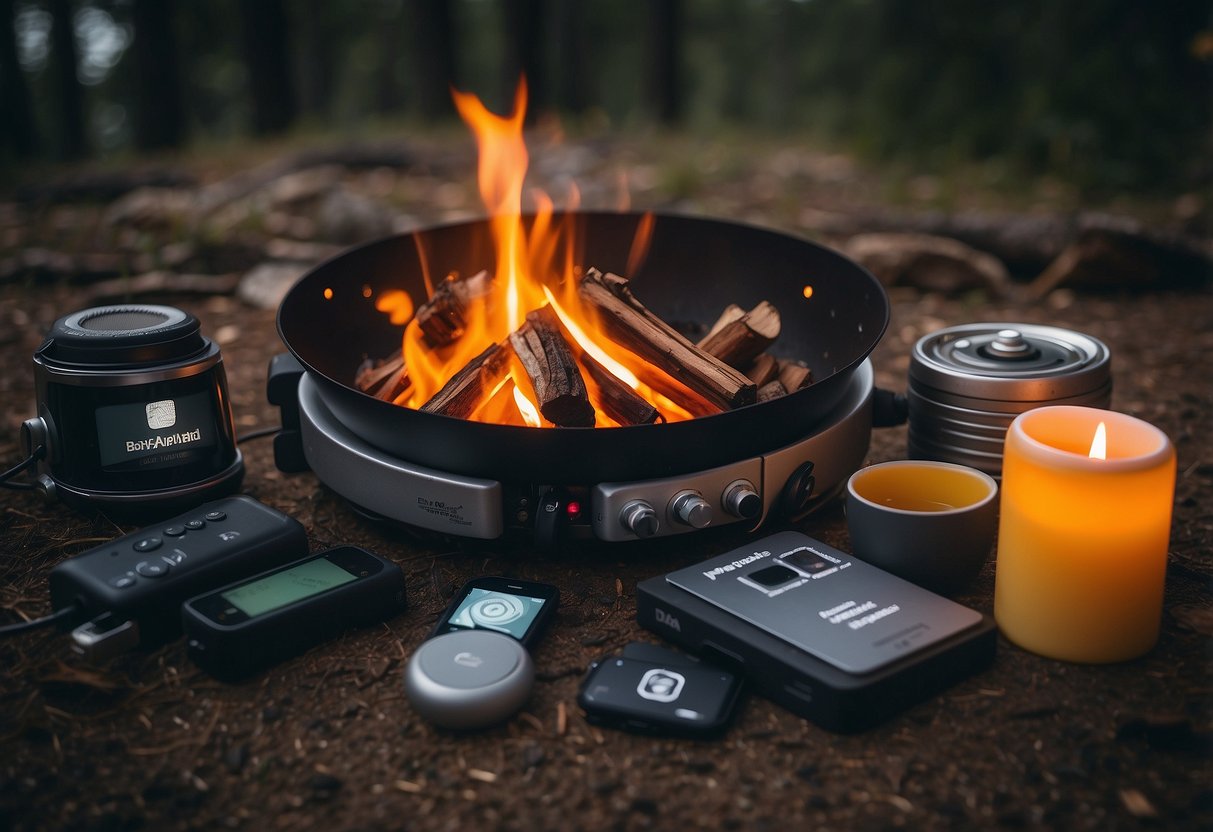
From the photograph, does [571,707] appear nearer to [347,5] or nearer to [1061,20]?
[1061,20]

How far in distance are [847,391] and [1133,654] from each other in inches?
33.4

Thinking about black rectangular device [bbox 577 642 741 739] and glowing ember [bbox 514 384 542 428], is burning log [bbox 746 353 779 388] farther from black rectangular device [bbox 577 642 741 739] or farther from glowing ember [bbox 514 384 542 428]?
black rectangular device [bbox 577 642 741 739]

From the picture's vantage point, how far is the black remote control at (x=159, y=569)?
5.81 ft

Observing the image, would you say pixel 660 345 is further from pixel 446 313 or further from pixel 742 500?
pixel 446 313

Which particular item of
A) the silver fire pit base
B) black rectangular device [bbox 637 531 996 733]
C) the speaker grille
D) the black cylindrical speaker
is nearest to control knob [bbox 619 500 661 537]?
the silver fire pit base

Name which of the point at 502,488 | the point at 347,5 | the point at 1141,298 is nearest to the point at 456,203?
the point at 1141,298

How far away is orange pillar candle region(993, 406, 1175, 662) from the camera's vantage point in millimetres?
1600

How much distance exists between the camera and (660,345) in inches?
87.8

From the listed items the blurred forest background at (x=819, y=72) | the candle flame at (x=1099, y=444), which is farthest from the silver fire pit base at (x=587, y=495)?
the blurred forest background at (x=819, y=72)

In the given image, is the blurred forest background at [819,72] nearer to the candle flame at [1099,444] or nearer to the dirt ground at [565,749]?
the candle flame at [1099,444]

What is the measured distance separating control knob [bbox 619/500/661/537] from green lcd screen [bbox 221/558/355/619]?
0.54 meters

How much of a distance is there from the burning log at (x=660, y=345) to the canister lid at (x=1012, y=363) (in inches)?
20.0

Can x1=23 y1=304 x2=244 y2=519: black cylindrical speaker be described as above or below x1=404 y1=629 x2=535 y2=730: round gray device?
above

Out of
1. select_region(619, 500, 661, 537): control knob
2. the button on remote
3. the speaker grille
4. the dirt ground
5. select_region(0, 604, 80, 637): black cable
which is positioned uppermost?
the speaker grille
